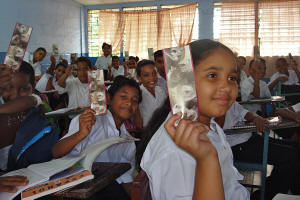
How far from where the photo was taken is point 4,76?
116 centimetres

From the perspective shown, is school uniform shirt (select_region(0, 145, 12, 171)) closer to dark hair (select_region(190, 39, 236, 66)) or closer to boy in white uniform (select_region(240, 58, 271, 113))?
dark hair (select_region(190, 39, 236, 66))

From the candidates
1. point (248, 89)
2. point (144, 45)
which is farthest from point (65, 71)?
point (144, 45)

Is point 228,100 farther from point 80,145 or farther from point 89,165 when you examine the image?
point 80,145

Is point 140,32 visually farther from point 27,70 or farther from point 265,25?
point 27,70

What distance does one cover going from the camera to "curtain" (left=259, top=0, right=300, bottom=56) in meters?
7.52

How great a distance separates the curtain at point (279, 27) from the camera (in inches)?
296

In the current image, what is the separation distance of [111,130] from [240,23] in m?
7.16

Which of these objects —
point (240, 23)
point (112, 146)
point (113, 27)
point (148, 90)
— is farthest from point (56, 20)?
point (112, 146)

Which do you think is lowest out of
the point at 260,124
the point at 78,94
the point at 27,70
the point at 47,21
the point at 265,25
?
the point at 260,124

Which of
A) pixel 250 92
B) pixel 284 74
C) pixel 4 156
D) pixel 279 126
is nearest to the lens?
pixel 4 156

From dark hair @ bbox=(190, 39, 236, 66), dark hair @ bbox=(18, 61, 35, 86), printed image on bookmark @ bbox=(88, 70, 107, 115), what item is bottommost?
printed image on bookmark @ bbox=(88, 70, 107, 115)

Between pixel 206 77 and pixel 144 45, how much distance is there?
7956mm

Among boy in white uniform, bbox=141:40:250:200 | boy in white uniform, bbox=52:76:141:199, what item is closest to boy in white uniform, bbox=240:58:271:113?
boy in white uniform, bbox=52:76:141:199

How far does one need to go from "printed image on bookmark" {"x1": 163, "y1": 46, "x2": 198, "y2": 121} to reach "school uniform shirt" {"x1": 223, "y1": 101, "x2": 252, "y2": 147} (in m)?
1.14
